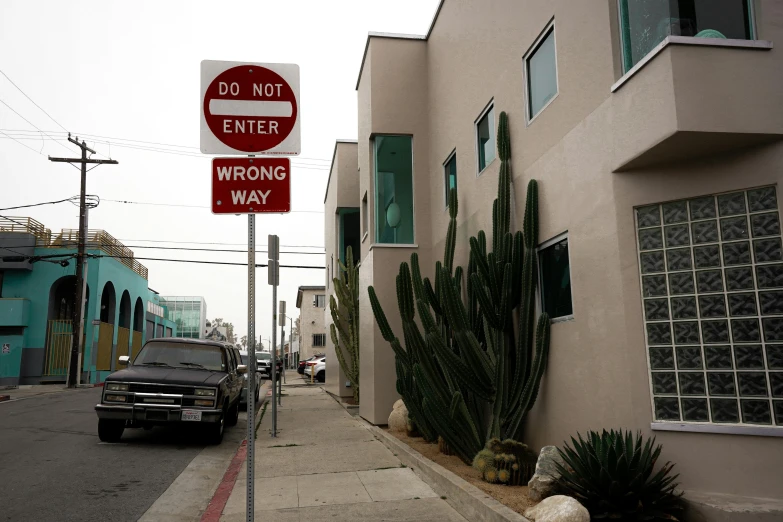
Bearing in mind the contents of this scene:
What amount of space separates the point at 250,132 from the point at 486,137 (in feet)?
18.5

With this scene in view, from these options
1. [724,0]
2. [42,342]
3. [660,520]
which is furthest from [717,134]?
[42,342]

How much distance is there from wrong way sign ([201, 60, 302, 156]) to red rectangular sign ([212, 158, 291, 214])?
11 centimetres

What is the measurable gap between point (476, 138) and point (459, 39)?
1.90m

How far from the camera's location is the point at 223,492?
7027 mm

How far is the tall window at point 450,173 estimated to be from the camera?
35.5ft

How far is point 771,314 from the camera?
486 cm

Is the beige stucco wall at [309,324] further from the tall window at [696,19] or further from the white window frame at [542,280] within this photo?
the tall window at [696,19]

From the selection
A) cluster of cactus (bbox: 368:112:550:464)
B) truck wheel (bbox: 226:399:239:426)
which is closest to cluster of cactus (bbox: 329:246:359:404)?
truck wheel (bbox: 226:399:239:426)

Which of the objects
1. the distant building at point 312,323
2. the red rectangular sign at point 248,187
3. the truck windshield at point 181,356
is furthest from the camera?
the distant building at point 312,323

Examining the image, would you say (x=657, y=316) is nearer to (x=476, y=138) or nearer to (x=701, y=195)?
(x=701, y=195)

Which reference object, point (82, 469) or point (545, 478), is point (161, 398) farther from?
point (545, 478)

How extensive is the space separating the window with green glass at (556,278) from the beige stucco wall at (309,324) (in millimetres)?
56032

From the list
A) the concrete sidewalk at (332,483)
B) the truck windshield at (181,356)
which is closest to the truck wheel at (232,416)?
the truck windshield at (181,356)

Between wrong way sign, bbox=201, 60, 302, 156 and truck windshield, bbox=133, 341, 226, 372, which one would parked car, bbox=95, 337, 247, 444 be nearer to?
truck windshield, bbox=133, 341, 226, 372
